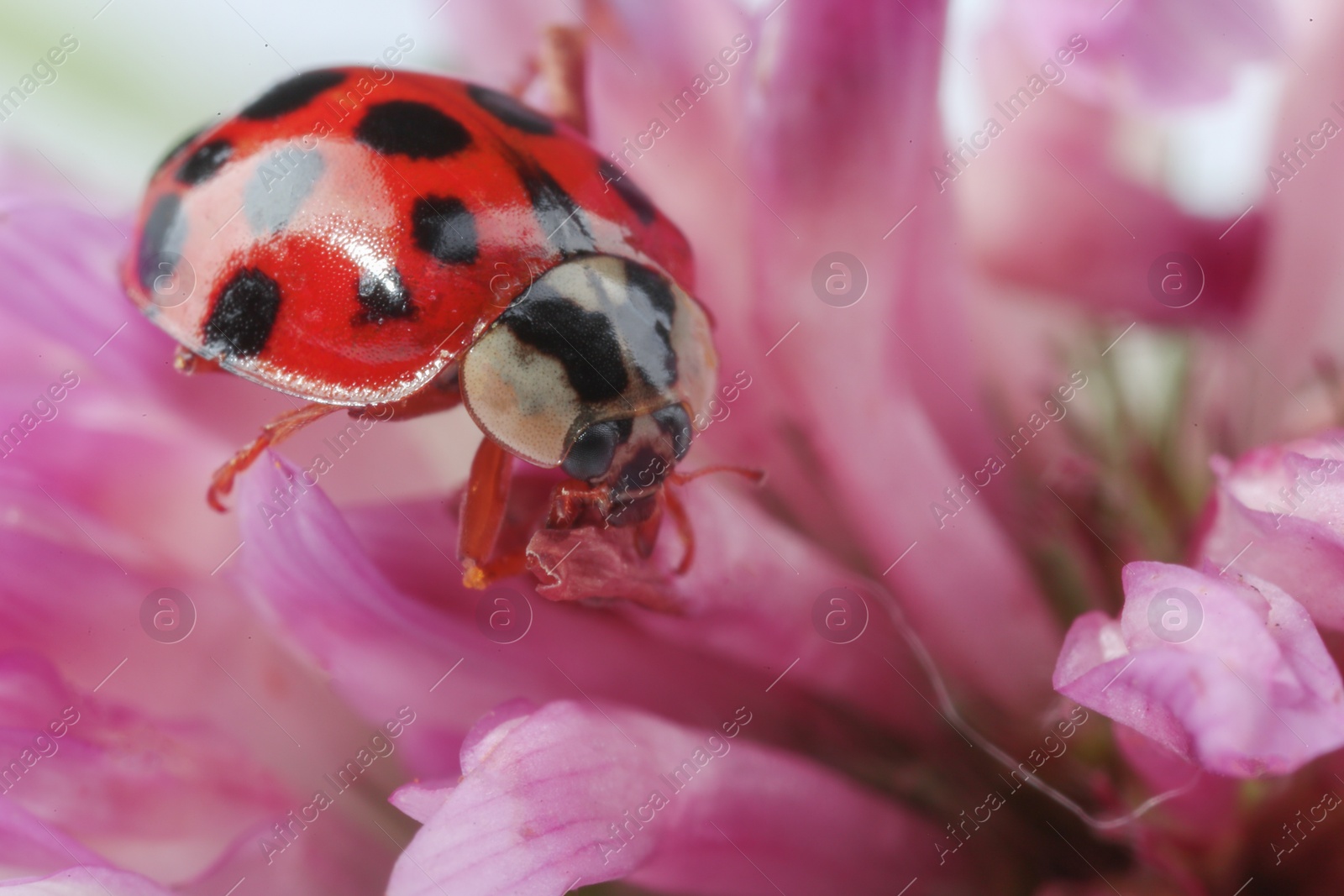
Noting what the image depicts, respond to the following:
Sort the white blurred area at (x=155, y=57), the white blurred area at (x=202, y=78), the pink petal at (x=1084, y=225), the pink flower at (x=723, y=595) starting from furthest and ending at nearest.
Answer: the white blurred area at (x=155, y=57)
the white blurred area at (x=202, y=78)
the pink petal at (x=1084, y=225)
the pink flower at (x=723, y=595)

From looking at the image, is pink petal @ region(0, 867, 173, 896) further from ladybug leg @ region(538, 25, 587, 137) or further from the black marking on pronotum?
ladybug leg @ region(538, 25, 587, 137)

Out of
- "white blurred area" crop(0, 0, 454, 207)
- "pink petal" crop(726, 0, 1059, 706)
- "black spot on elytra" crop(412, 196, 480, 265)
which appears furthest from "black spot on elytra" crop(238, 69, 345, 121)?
"white blurred area" crop(0, 0, 454, 207)

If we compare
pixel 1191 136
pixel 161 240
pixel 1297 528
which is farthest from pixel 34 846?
pixel 1191 136

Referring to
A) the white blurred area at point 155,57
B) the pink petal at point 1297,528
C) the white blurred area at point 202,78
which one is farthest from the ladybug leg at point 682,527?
the white blurred area at point 155,57

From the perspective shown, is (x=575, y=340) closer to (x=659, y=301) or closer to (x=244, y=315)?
(x=659, y=301)

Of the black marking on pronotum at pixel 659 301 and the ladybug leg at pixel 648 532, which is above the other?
the black marking on pronotum at pixel 659 301

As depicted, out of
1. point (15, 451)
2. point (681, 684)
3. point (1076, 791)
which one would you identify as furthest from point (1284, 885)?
point (15, 451)

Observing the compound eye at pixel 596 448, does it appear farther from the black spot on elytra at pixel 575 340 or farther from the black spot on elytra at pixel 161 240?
the black spot on elytra at pixel 161 240
